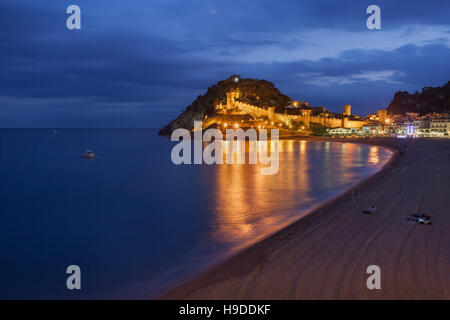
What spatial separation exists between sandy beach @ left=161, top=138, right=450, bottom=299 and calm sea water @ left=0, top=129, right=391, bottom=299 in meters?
1.29

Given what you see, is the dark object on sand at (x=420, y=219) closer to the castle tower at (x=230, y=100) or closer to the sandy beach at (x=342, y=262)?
the sandy beach at (x=342, y=262)

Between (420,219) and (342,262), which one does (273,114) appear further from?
(342,262)

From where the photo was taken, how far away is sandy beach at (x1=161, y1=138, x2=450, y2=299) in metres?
5.56

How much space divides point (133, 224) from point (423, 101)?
161824mm

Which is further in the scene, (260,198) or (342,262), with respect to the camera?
(260,198)

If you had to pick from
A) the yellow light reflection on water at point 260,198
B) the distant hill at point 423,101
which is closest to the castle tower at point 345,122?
the distant hill at point 423,101

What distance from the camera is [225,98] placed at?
11438 cm

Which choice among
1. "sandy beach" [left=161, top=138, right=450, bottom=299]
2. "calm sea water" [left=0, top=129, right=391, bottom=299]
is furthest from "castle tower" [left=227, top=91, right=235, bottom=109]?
"sandy beach" [left=161, top=138, right=450, bottom=299]

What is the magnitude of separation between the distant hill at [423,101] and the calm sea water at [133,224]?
137m

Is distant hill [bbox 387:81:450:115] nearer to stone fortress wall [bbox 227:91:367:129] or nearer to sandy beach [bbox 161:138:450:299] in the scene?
stone fortress wall [bbox 227:91:367:129]

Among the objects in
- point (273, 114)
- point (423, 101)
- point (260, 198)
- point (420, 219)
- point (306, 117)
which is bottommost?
point (260, 198)

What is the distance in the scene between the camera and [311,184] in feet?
69.1

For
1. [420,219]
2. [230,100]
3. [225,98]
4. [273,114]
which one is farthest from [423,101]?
[420,219]

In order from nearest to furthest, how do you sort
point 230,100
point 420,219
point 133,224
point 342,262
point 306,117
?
1. point 342,262
2. point 420,219
3. point 133,224
4. point 230,100
5. point 306,117
